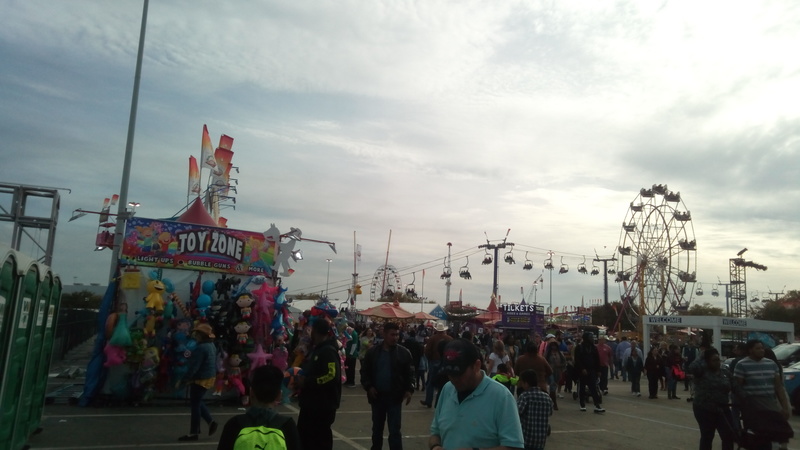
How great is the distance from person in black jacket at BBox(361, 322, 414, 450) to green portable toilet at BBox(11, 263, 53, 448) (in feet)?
12.3

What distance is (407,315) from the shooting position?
90.8 feet

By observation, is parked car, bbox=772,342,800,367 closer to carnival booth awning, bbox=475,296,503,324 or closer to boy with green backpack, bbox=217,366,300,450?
boy with green backpack, bbox=217,366,300,450

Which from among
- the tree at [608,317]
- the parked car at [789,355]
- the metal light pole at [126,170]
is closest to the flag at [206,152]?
the metal light pole at [126,170]

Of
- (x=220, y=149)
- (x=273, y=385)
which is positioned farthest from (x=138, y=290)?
(x=220, y=149)

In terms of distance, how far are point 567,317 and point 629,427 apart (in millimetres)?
58525

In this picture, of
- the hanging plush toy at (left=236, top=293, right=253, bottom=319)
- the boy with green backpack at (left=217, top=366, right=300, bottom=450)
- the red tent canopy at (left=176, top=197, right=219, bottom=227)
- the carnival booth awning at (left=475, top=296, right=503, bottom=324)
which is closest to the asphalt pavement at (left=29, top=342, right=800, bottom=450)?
the hanging plush toy at (left=236, top=293, right=253, bottom=319)

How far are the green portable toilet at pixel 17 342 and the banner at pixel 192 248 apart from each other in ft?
19.5

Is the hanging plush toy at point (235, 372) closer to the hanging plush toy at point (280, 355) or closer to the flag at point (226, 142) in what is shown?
the hanging plush toy at point (280, 355)

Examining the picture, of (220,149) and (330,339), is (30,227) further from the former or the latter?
(220,149)

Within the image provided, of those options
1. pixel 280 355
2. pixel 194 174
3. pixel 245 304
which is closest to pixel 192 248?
pixel 245 304

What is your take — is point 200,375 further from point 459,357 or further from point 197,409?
point 459,357

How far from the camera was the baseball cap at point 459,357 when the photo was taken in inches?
125

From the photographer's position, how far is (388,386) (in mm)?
6977

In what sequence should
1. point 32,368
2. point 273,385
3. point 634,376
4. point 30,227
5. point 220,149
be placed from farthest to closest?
point 220,149 → point 634,376 → point 30,227 → point 32,368 → point 273,385
